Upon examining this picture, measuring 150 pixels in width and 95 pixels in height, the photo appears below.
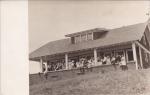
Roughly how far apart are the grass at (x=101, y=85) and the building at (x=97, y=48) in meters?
0.10

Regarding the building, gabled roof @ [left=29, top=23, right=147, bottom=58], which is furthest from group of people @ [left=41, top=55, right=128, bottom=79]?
gabled roof @ [left=29, top=23, right=147, bottom=58]

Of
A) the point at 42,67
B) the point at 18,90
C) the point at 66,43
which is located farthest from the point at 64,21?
the point at 18,90

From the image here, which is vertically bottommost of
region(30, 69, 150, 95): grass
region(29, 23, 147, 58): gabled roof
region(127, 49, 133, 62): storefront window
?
region(30, 69, 150, 95): grass

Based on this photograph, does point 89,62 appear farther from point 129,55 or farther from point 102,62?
point 129,55

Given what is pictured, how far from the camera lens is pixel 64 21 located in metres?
3.17

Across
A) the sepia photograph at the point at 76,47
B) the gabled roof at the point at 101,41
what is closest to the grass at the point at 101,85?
the sepia photograph at the point at 76,47

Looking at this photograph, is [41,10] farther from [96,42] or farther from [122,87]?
[122,87]

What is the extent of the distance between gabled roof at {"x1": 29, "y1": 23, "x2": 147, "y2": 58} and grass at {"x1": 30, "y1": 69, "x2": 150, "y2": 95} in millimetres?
258

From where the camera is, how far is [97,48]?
2932mm

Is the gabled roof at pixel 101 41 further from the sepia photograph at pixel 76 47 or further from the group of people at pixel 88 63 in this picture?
the group of people at pixel 88 63

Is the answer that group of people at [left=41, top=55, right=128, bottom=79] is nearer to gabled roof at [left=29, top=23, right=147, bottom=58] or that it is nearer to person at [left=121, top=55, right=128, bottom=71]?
person at [left=121, top=55, right=128, bottom=71]

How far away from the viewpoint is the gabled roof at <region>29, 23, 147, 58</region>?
111 inches

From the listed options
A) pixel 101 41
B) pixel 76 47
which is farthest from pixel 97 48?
pixel 76 47

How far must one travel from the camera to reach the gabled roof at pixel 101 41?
2.83m
